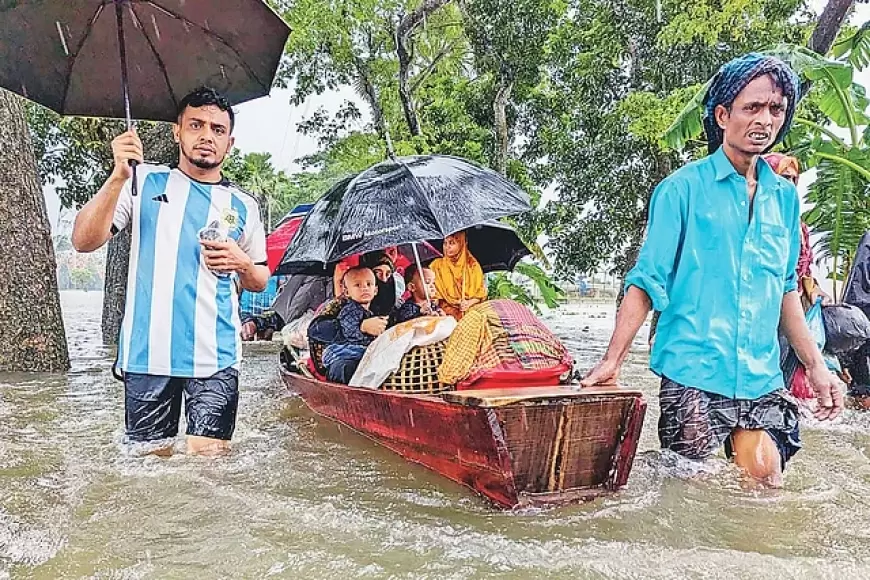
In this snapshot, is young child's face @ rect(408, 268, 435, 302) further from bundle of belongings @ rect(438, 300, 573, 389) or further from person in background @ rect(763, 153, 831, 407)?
person in background @ rect(763, 153, 831, 407)

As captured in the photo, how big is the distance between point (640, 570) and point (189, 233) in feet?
8.20

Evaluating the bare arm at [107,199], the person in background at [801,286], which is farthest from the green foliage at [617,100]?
the bare arm at [107,199]

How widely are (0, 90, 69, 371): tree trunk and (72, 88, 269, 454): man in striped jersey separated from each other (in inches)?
169

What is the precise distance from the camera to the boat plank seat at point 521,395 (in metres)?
2.90

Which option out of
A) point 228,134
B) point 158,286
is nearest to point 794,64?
point 228,134

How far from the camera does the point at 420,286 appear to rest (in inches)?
223

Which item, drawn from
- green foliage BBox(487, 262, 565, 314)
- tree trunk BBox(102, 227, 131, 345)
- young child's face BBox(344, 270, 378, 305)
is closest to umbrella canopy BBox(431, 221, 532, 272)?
young child's face BBox(344, 270, 378, 305)

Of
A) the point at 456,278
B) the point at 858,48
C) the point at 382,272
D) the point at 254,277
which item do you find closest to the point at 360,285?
the point at 382,272

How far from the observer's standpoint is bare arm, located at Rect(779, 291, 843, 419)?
3.09 m

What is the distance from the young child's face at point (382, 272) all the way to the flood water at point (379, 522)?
5.55 ft

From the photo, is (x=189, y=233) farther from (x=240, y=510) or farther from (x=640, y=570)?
(x=640, y=570)

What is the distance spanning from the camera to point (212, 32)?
12.9 feet

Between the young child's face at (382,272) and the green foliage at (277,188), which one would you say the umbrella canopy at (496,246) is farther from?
the green foliage at (277,188)

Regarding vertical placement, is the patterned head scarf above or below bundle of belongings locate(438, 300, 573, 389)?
above
